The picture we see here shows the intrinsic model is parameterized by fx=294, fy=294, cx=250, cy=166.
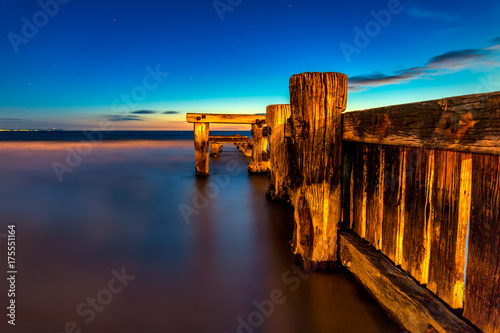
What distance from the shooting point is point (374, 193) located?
228 centimetres

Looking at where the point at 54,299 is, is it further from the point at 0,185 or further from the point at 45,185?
the point at 0,185

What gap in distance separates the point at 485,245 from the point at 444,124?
1.83 ft

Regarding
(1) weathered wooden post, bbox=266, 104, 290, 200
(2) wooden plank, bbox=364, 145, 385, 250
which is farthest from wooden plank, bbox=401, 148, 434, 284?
(1) weathered wooden post, bbox=266, 104, 290, 200

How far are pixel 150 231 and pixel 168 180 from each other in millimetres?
4701

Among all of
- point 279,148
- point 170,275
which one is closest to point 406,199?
point 170,275

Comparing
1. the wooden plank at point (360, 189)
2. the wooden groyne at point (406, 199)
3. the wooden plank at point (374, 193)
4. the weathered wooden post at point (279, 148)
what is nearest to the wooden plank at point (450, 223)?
the wooden groyne at point (406, 199)

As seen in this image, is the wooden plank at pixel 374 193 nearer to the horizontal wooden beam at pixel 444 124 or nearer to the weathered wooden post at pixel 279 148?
the horizontal wooden beam at pixel 444 124

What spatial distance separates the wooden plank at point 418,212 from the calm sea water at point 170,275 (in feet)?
1.87

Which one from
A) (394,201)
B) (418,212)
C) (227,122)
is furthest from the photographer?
(227,122)

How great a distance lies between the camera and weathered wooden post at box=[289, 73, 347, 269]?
246cm

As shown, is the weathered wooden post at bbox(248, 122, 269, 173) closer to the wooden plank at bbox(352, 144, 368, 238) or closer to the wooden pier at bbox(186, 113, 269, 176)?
the wooden pier at bbox(186, 113, 269, 176)

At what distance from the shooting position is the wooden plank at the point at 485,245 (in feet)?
4.00

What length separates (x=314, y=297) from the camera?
2.51 meters

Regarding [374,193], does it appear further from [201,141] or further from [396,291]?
[201,141]
